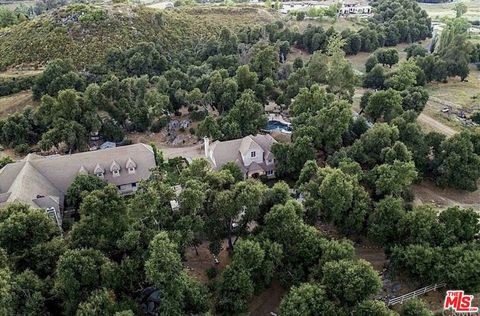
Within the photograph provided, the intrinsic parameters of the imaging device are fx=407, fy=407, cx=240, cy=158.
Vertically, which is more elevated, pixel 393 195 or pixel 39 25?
pixel 39 25

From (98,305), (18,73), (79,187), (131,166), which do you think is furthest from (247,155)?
(18,73)

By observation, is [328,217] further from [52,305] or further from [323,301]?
[52,305]

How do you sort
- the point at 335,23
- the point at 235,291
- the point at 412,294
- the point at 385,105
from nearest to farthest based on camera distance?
the point at 235,291
the point at 412,294
the point at 385,105
the point at 335,23

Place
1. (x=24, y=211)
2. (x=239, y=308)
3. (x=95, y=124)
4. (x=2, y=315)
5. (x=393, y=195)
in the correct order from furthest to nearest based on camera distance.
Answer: (x=95, y=124) → (x=393, y=195) → (x=24, y=211) → (x=239, y=308) → (x=2, y=315)

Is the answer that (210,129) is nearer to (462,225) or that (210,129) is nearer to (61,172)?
(61,172)

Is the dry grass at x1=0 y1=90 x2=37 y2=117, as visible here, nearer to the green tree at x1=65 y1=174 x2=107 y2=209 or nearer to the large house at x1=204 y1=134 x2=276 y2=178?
the green tree at x1=65 y1=174 x2=107 y2=209

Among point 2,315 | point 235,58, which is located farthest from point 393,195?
point 235,58
